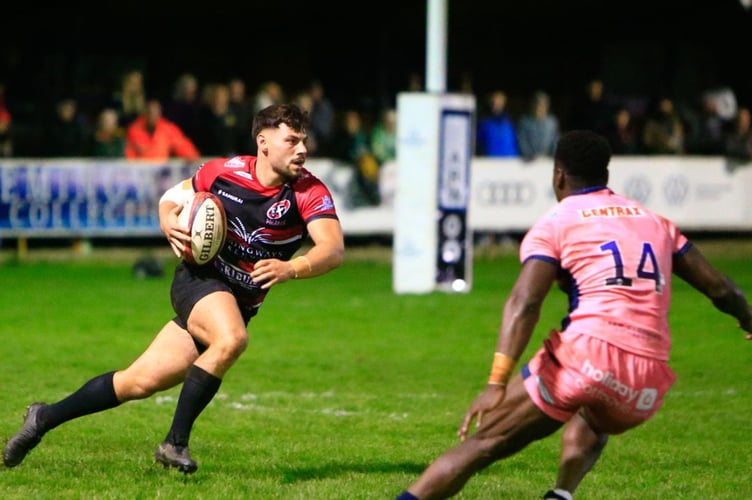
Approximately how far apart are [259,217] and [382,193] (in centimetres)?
1266

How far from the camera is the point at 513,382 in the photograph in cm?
579

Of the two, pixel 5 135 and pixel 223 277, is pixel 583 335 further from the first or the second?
pixel 5 135

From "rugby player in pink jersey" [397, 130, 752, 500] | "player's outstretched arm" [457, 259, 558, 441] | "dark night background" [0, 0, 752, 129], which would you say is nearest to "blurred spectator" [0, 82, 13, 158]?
"dark night background" [0, 0, 752, 129]

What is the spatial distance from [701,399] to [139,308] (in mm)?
6513

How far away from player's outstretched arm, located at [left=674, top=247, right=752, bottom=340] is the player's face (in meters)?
2.14

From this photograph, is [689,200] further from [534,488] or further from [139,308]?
[534,488]

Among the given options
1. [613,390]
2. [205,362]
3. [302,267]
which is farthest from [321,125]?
[613,390]

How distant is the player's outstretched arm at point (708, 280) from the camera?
602 cm

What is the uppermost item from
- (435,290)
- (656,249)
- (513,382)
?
(656,249)

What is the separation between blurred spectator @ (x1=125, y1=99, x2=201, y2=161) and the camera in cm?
1911

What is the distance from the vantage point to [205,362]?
23.2 feet

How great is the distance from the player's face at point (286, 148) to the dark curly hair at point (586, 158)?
1.76 metres

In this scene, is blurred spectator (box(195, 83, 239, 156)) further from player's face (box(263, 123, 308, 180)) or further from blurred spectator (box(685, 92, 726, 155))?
player's face (box(263, 123, 308, 180))

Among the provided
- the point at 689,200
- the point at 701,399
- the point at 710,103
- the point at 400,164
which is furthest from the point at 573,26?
the point at 701,399
